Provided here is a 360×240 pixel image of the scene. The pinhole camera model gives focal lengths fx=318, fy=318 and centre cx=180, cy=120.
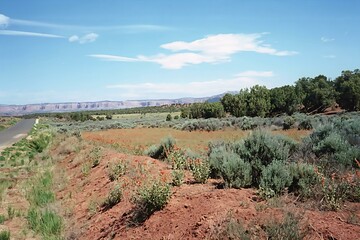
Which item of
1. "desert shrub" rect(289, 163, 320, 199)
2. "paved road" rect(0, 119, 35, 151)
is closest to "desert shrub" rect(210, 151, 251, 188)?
"desert shrub" rect(289, 163, 320, 199)

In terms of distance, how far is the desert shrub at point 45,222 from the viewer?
27.6 feet

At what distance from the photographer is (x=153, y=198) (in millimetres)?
6789

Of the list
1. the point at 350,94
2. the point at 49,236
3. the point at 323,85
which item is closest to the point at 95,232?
the point at 49,236

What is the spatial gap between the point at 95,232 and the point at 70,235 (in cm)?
75

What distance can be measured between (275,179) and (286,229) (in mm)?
2104

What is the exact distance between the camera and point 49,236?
820 centimetres

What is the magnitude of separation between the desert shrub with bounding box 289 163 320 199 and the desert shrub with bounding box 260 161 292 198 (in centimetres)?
17

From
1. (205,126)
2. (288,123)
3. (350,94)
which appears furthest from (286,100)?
(288,123)

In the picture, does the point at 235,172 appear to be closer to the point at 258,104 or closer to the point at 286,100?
the point at 258,104

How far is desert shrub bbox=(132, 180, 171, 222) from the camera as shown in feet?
22.1

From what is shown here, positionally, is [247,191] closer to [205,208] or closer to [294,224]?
[205,208]

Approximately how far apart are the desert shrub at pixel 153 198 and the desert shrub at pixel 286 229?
2532 millimetres

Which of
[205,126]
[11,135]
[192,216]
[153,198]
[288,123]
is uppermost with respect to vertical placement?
[153,198]

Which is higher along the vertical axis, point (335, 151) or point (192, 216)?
point (335, 151)
